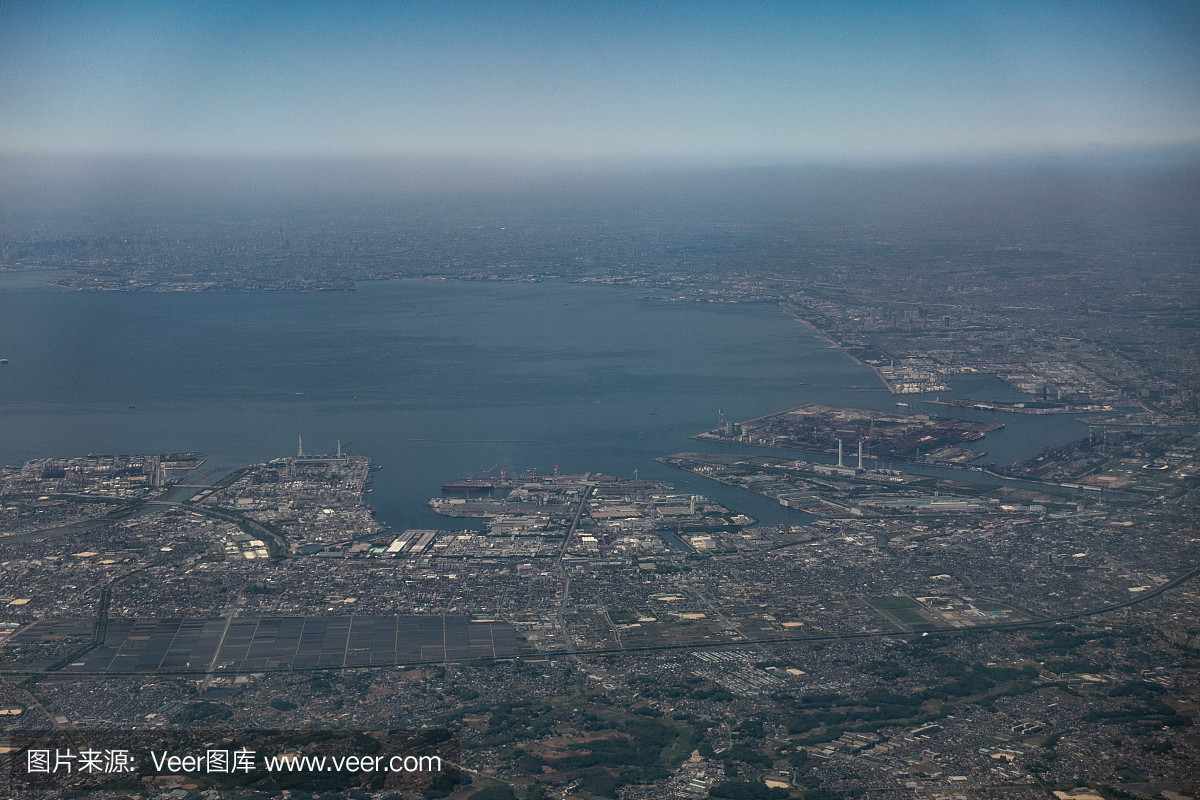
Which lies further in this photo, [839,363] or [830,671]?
[839,363]

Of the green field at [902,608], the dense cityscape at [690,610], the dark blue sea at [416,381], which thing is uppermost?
the dark blue sea at [416,381]

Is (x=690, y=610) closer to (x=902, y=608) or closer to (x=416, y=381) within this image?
(x=902, y=608)

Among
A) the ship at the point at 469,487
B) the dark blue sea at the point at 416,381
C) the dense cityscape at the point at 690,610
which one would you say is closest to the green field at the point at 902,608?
the dense cityscape at the point at 690,610

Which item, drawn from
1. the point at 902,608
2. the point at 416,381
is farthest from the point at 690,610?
the point at 416,381

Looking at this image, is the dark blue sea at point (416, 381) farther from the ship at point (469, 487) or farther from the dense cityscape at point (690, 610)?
the dense cityscape at point (690, 610)

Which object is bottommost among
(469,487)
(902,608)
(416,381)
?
(902,608)

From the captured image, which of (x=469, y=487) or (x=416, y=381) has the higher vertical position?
(x=416, y=381)

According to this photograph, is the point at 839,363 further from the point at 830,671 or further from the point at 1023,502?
the point at 830,671

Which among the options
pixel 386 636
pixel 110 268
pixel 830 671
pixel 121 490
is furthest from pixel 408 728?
pixel 110 268
